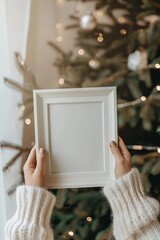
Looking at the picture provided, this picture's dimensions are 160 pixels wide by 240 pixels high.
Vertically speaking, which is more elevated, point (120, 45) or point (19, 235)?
point (120, 45)

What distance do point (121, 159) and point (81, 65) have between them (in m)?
0.40

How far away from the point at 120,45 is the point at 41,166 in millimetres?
540

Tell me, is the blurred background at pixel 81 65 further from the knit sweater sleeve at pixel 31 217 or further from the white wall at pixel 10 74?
the knit sweater sleeve at pixel 31 217

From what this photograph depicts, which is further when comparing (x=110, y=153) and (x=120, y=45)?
(x=120, y=45)

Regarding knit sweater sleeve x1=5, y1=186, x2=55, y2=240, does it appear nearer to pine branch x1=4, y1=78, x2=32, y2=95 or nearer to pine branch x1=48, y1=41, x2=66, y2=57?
pine branch x1=4, y1=78, x2=32, y2=95

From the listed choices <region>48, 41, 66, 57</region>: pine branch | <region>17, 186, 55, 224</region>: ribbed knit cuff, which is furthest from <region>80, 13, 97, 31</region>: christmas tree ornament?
<region>17, 186, 55, 224</region>: ribbed knit cuff

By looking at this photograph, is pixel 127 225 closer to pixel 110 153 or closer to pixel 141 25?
pixel 110 153

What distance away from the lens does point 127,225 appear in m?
0.85

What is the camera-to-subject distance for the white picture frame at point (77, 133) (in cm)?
94

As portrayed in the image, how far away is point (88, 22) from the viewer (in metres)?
1.18

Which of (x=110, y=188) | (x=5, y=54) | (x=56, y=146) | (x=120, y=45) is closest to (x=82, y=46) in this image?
(x=120, y=45)

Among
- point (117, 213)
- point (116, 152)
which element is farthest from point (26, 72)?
point (117, 213)

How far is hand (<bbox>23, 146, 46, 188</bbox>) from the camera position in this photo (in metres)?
0.88

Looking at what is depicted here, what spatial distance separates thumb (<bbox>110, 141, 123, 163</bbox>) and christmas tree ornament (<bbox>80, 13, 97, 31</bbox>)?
1.50ft
